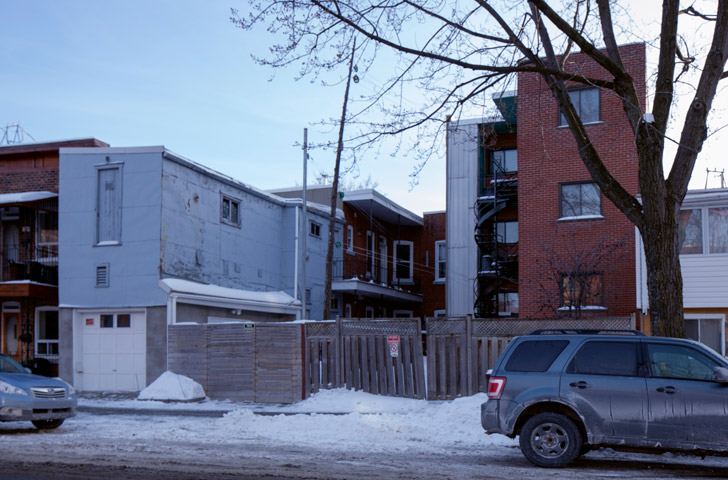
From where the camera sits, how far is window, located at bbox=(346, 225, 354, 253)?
1410 inches

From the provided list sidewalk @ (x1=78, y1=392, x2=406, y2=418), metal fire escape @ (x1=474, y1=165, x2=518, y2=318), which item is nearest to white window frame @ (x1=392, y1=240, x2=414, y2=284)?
metal fire escape @ (x1=474, y1=165, x2=518, y2=318)

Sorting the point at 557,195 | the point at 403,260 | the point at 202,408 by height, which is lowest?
the point at 202,408

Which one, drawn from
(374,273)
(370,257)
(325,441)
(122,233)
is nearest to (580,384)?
(325,441)

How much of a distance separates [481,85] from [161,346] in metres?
12.0

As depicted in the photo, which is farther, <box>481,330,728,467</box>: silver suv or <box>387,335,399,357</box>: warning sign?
<box>387,335,399,357</box>: warning sign

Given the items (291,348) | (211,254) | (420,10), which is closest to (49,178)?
(211,254)

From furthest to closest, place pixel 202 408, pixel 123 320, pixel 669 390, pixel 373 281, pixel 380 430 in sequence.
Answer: pixel 373 281
pixel 123 320
pixel 202 408
pixel 380 430
pixel 669 390

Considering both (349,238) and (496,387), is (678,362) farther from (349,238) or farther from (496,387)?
(349,238)

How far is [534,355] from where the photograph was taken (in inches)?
432

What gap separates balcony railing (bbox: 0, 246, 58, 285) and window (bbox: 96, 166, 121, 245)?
8.09 feet

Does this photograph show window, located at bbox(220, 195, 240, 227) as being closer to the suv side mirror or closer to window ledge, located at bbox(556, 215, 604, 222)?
window ledge, located at bbox(556, 215, 604, 222)

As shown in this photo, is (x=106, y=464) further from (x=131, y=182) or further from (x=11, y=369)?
(x=131, y=182)

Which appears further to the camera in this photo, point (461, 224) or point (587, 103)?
point (461, 224)

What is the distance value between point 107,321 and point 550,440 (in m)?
15.9
